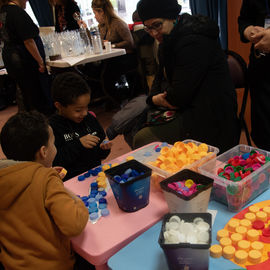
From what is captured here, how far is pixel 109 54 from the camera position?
10.5ft

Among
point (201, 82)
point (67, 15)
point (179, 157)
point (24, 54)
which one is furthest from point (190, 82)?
point (67, 15)

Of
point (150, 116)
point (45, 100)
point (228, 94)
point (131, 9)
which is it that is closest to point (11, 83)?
point (45, 100)

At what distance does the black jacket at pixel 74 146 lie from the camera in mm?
1466

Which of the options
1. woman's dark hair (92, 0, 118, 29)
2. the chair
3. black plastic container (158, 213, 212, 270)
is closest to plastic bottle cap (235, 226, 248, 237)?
black plastic container (158, 213, 212, 270)

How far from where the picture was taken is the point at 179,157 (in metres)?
1.05

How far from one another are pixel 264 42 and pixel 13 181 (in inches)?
47.7

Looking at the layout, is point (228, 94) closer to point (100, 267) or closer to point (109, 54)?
point (100, 267)

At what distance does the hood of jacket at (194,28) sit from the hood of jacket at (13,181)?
3.52 feet

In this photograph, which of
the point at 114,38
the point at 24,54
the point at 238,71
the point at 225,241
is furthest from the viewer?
the point at 114,38

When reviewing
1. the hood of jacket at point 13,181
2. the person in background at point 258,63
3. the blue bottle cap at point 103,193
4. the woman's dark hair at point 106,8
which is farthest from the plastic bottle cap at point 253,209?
the woman's dark hair at point 106,8

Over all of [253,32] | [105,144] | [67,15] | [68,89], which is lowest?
[105,144]

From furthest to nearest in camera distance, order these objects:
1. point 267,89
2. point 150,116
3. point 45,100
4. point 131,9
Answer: point 131,9, point 45,100, point 150,116, point 267,89

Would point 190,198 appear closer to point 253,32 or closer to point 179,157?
point 179,157

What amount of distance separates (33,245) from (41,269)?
8 centimetres
